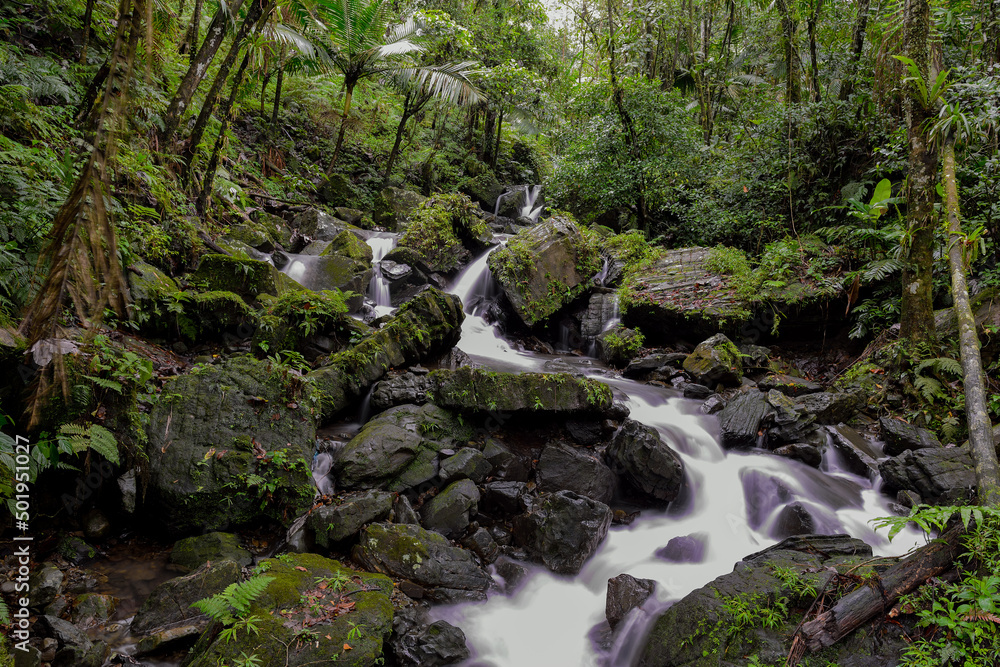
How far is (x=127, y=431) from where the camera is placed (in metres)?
4.46

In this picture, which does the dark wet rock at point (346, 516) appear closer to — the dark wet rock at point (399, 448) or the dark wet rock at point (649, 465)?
the dark wet rock at point (399, 448)

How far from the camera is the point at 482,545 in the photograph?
5199mm

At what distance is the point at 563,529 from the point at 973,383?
370cm

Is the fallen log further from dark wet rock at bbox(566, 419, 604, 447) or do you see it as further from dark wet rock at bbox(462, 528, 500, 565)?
dark wet rock at bbox(566, 419, 604, 447)

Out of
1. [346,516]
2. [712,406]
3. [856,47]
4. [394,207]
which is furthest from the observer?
[394,207]

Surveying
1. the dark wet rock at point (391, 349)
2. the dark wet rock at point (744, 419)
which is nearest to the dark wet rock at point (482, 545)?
the dark wet rock at point (391, 349)

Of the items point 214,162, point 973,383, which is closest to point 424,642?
point 973,383

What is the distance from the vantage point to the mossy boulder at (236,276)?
23.5ft

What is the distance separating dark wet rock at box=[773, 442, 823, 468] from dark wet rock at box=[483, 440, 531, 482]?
3.52 metres

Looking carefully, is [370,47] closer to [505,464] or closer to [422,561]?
[505,464]

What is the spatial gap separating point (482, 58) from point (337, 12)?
276 inches

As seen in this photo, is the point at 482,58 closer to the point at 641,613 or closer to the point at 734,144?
the point at 734,144

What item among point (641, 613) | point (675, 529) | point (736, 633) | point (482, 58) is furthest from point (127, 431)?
point (482, 58)

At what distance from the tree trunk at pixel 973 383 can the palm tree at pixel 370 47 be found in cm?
1031
